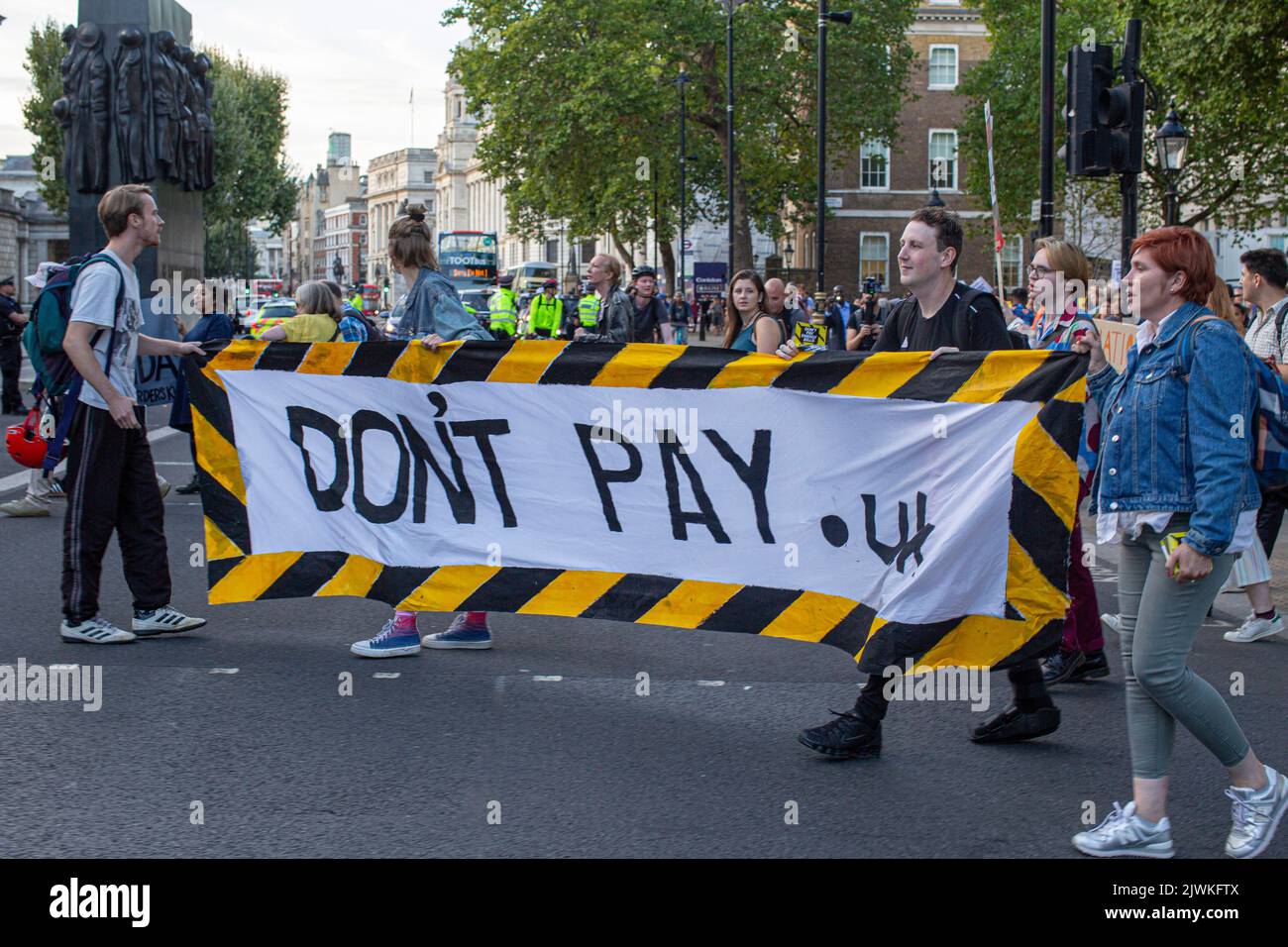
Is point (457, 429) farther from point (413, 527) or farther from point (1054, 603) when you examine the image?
point (1054, 603)

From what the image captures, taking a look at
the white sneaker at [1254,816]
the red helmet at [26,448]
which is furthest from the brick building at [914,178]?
the white sneaker at [1254,816]

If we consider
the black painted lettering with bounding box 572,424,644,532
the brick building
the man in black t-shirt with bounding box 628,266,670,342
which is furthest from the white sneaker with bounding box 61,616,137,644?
the brick building

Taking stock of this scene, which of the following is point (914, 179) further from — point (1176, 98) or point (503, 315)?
point (503, 315)

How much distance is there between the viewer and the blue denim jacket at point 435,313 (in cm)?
693

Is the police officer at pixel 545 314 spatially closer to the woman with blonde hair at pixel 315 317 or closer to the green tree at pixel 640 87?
the woman with blonde hair at pixel 315 317

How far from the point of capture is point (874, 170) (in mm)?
66250

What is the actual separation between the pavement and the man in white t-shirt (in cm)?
22

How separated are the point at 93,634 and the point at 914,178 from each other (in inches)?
2473

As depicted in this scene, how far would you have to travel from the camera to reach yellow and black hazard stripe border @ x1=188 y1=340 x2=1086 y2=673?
5098mm

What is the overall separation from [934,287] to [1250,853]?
2279 millimetres

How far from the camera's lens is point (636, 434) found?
6125 millimetres

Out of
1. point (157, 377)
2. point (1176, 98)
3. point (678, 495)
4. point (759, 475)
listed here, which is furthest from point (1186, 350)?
point (1176, 98)

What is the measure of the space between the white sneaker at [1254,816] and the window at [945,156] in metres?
62.4

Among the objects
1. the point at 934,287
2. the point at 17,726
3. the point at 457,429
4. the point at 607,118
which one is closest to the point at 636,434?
the point at 457,429
